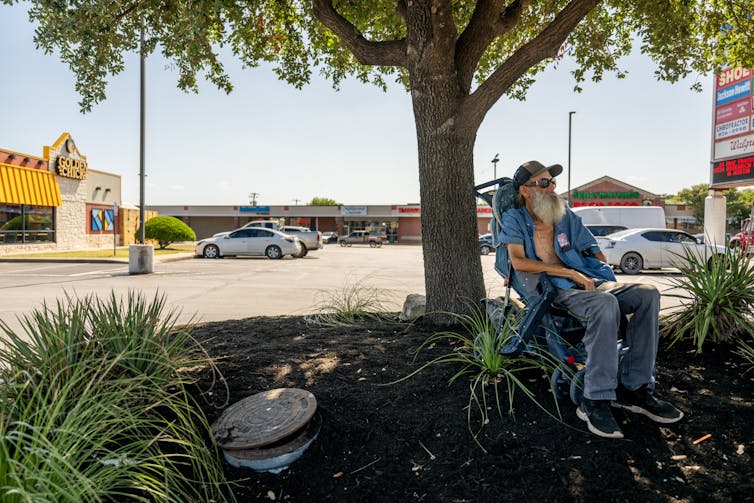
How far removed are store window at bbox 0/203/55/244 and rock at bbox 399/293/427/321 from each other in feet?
80.6

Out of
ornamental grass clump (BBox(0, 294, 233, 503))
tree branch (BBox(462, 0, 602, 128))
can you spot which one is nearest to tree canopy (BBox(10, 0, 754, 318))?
tree branch (BBox(462, 0, 602, 128))

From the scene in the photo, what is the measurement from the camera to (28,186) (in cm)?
2252

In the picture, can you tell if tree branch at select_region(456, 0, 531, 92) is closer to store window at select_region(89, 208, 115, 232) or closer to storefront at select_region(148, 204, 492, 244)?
store window at select_region(89, 208, 115, 232)

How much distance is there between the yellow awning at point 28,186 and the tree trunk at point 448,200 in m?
24.1

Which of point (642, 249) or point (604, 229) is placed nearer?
point (642, 249)

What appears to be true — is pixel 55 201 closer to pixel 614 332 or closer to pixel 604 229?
pixel 604 229

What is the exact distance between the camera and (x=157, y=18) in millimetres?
6082

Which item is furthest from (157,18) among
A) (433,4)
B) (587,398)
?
(587,398)

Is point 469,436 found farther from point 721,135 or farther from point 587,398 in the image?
point 721,135

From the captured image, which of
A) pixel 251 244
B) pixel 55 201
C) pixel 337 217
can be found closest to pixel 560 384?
pixel 251 244

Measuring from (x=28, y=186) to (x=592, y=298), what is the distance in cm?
2731

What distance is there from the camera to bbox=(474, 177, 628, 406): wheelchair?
8.68ft

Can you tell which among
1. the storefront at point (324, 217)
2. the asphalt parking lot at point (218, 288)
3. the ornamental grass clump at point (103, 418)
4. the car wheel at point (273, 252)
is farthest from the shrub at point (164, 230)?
the storefront at point (324, 217)

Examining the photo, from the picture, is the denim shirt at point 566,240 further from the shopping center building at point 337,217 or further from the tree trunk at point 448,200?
the shopping center building at point 337,217
